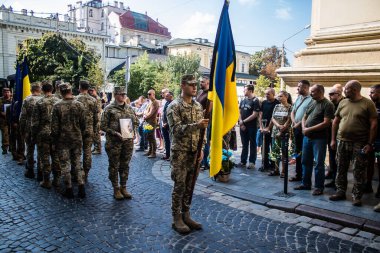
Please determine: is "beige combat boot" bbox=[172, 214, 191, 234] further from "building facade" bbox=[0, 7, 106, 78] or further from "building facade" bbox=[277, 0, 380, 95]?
"building facade" bbox=[0, 7, 106, 78]

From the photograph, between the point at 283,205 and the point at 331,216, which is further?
the point at 283,205

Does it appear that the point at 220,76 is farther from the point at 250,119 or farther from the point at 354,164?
the point at 250,119

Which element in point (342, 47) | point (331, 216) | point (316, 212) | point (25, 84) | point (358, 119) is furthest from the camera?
point (25, 84)

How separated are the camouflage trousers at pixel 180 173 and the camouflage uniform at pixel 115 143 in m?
1.69

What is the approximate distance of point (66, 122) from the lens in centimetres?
609

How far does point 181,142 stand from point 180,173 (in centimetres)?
46

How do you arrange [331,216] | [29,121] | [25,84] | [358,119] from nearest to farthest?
[331,216]
[358,119]
[29,121]
[25,84]

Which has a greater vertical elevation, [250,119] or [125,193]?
[250,119]

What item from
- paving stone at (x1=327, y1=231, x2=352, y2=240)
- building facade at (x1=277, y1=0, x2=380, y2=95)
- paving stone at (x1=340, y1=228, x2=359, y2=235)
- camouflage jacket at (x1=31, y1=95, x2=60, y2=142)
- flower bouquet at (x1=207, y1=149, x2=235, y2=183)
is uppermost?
building facade at (x1=277, y1=0, x2=380, y2=95)

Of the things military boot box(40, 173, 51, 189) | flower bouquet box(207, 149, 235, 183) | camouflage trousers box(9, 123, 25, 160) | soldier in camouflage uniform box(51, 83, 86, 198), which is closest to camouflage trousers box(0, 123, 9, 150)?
camouflage trousers box(9, 123, 25, 160)

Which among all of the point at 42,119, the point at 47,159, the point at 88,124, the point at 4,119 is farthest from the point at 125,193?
the point at 4,119

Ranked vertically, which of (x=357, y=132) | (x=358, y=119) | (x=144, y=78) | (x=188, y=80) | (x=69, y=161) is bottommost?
(x=69, y=161)

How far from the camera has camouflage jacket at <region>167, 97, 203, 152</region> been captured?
4539 millimetres

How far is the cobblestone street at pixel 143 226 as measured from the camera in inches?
163
